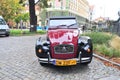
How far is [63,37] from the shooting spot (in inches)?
334

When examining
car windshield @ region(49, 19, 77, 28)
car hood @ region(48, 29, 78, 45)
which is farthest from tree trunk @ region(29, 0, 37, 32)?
car hood @ region(48, 29, 78, 45)

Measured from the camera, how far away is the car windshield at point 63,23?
10259 millimetres

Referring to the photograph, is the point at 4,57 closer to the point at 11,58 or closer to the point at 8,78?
the point at 11,58

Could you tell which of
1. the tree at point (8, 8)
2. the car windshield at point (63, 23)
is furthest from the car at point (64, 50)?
the tree at point (8, 8)

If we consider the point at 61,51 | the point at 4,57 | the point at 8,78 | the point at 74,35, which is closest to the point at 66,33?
the point at 74,35

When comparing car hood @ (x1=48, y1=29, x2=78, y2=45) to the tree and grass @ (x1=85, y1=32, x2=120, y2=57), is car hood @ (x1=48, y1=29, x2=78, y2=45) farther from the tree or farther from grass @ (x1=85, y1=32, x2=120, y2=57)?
the tree

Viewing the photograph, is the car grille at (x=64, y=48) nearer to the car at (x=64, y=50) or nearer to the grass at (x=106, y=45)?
the car at (x=64, y=50)

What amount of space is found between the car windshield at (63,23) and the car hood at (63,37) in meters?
1.11

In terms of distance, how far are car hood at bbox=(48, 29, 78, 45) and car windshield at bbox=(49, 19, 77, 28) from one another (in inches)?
43.6

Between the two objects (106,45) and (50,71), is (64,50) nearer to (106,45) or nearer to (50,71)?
(50,71)

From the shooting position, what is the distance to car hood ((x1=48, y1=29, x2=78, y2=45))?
827 cm

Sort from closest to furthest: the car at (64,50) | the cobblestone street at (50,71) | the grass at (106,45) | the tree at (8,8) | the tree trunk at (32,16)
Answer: the cobblestone street at (50,71) → the car at (64,50) → the grass at (106,45) → the tree trunk at (32,16) → the tree at (8,8)

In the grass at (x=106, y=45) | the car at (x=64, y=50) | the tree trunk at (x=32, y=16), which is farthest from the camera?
the tree trunk at (x=32, y=16)

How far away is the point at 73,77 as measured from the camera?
774 centimetres
